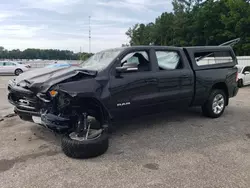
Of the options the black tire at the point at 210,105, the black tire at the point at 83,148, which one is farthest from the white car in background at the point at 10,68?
the black tire at the point at 83,148

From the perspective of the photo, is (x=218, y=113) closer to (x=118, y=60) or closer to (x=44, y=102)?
(x=118, y=60)

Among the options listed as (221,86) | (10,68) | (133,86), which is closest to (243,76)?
(221,86)

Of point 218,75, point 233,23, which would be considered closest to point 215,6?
point 233,23

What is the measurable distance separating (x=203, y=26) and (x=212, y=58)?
4741cm

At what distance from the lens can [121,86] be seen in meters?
4.47

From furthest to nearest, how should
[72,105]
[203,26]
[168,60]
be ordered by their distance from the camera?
1. [203,26]
2. [168,60]
3. [72,105]

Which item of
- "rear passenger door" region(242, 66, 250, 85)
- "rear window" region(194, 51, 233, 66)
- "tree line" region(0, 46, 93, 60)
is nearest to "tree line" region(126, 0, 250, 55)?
"rear passenger door" region(242, 66, 250, 85)

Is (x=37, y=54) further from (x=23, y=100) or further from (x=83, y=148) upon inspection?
(x=83, y=148)

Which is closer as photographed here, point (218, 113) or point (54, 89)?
point (54, 89)

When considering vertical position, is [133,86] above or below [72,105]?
above

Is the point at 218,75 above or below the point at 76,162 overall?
above

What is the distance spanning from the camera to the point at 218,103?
21.0 feet

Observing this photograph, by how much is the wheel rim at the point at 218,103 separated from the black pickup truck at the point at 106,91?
0.32 metres

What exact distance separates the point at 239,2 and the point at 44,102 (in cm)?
4021
